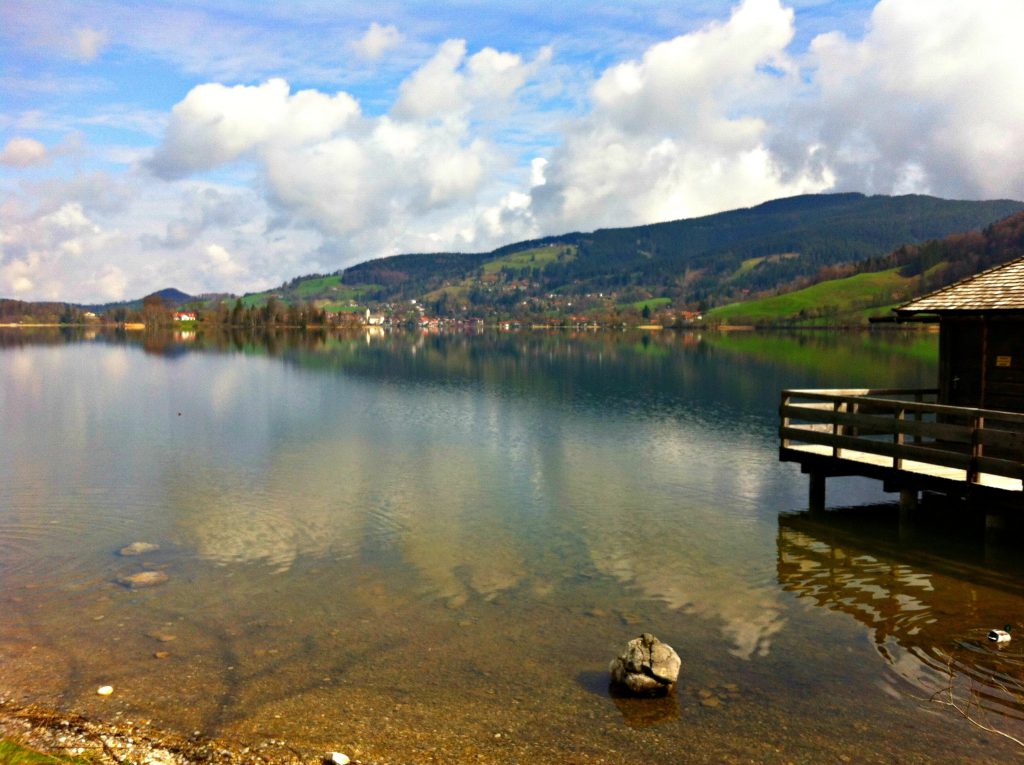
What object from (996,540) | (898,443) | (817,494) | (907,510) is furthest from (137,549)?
(996,540)

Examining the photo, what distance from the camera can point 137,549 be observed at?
70.5 feet

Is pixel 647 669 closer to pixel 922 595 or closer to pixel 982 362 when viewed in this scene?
pixel 922 595

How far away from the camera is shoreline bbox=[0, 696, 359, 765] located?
10.9 meters

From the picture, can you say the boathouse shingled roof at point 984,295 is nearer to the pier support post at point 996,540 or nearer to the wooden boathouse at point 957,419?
the wooden boathouse at point 957,419

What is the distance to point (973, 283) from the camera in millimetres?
24750

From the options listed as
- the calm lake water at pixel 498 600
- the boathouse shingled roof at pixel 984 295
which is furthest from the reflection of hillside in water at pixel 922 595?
the boathouse shingled roof at pixel 984 295

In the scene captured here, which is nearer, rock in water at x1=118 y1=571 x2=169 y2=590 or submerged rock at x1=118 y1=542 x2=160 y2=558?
rock in water at x1=118 y1=571 x2=169 y2=590

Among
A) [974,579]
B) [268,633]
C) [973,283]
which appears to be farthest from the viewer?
[973,283]

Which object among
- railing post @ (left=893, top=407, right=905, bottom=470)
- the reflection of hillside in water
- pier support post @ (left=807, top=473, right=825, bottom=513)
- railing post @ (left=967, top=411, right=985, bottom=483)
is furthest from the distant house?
pier support post @ (left=807, top=473, right=825, bottom=513)

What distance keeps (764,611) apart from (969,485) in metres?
7.17

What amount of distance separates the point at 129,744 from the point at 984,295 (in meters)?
24.7

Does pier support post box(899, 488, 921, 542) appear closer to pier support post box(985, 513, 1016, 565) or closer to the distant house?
pier support post box(985, 513, 1016, 565)

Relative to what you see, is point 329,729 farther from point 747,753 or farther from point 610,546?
point 610,546

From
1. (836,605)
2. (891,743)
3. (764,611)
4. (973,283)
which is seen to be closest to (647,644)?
(891,743)
